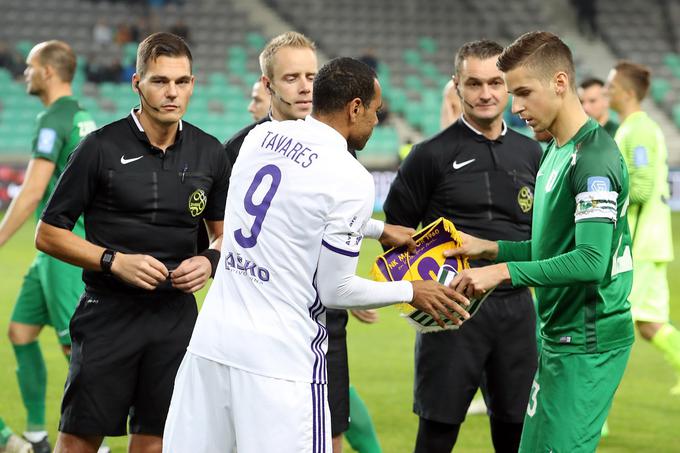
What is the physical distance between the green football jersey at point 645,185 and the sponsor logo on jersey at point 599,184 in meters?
3.58

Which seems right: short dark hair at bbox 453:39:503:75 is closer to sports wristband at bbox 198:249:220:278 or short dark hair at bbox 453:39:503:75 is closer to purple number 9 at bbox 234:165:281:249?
sports wristband at bbox 198:249:220:278

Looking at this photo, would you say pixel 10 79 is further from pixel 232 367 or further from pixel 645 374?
pixel 232 367

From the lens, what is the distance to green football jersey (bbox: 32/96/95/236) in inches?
235

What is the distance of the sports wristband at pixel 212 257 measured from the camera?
14.9 feet

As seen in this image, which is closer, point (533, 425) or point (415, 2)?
point (533, 425)

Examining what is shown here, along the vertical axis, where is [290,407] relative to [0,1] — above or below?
below

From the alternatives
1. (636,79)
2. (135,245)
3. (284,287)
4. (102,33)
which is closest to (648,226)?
(636,79)

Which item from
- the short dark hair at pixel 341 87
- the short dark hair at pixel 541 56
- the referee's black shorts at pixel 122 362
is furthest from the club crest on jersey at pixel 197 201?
the short dark hair at pixel 541 56

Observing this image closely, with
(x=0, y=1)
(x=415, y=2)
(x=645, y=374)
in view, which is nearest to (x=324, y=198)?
(x=645, y=374)

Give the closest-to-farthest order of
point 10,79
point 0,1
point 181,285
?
1. point 181,285
2. point 10,79
3. point 0,1

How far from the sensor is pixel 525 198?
519cm

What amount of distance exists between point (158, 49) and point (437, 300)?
5.26 feet

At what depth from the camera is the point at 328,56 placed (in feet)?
90.3

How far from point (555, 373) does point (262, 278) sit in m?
1.17
